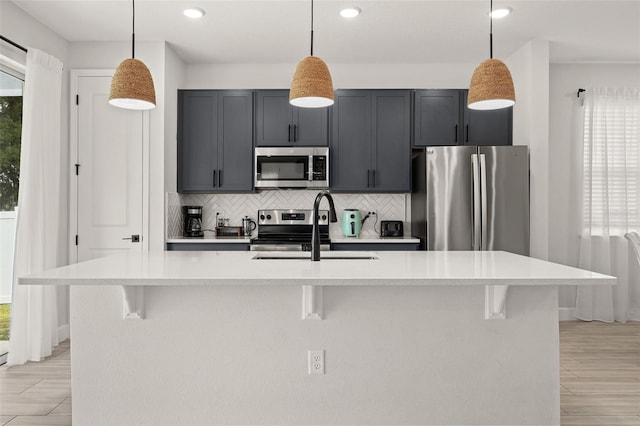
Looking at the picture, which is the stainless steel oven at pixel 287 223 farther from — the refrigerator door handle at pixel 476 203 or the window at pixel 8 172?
the window at pixel 8 172

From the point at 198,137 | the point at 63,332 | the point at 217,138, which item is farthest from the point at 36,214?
the point at 217,138

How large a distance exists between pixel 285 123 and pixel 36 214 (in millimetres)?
2267

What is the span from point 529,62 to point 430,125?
106 centimetres

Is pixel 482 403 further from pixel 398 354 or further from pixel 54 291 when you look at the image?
pixel 54 291

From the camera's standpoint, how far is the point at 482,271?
6.35 feet

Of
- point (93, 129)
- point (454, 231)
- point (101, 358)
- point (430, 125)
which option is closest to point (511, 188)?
point (454, 231)

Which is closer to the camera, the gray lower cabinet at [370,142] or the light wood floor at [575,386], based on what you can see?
the light wood floor at [575,386]

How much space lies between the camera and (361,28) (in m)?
3.84

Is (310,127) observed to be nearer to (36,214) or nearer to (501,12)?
(501,12)

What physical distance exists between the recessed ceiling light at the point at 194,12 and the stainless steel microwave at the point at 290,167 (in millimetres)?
1289

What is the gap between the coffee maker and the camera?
14.9 ft

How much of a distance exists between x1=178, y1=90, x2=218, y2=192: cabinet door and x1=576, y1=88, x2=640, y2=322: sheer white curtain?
3853mm

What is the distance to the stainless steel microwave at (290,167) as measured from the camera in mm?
4340

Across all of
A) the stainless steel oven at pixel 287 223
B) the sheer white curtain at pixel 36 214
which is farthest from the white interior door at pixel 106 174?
the stainless steel oven at pixel 287 223
